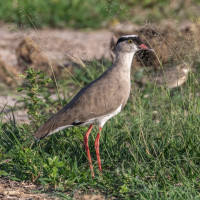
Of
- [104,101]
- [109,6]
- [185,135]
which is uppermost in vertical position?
[109,6]

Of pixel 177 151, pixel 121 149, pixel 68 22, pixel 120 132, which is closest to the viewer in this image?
pixel 177 151

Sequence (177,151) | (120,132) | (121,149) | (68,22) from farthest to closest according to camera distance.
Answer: (68,22)
(120,132)
(121,149)
(177,151)

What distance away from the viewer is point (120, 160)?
442 centimetres

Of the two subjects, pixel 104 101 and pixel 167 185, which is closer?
pixel 167 185

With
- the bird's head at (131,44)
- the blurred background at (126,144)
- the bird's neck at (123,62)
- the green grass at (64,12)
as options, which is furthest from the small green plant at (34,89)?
the green grass at (64,12)

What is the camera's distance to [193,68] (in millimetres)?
4660

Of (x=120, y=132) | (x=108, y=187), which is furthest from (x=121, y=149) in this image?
(x=108, y=187)

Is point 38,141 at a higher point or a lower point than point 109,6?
lower

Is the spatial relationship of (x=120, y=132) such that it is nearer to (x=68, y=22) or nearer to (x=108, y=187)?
(x=108, y=187)

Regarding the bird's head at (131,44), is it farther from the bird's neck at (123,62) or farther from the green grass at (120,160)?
the green grass at (120,160)

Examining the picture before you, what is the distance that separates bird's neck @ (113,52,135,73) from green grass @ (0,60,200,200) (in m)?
0.43

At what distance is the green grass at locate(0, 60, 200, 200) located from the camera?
381cm

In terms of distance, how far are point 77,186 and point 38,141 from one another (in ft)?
2.90

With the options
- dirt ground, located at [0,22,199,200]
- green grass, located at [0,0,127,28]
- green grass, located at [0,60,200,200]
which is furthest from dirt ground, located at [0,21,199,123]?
green grass, located at [0,60,200,200]
